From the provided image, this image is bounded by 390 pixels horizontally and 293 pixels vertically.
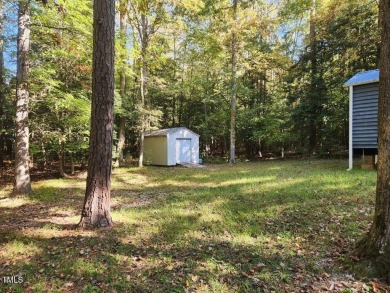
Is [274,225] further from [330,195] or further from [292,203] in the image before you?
[330,195]

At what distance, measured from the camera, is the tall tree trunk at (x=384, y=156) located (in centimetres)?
308

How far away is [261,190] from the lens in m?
7.87

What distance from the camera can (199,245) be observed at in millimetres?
4129

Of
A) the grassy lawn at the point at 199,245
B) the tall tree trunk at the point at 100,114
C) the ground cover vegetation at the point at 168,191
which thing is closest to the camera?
the grassy lawn at the point at 199,245

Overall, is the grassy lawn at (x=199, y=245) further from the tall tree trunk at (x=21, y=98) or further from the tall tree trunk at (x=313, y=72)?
the tall tree trunk at (x=313, y=72)

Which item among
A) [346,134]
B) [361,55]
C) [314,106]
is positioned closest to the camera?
[361,55]

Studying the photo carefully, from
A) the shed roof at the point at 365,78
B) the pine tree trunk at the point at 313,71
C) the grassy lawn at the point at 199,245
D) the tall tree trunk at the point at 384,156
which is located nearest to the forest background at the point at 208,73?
the pine tree trunk at the point at 313,71

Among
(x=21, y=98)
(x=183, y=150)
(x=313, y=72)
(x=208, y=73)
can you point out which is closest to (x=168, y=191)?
(x=21, y=98)

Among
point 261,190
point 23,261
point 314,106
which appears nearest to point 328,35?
point 314,106

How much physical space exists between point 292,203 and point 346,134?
53.4ft

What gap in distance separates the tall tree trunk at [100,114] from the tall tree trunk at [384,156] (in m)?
4.09

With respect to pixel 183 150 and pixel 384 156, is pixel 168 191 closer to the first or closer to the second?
pixel 384 156

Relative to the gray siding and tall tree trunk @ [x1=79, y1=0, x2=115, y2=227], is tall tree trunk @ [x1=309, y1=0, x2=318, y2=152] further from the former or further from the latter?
tall tree trunk @ [x1=79, y1=0, x2=115, y2=227]

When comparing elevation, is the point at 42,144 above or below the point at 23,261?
above
